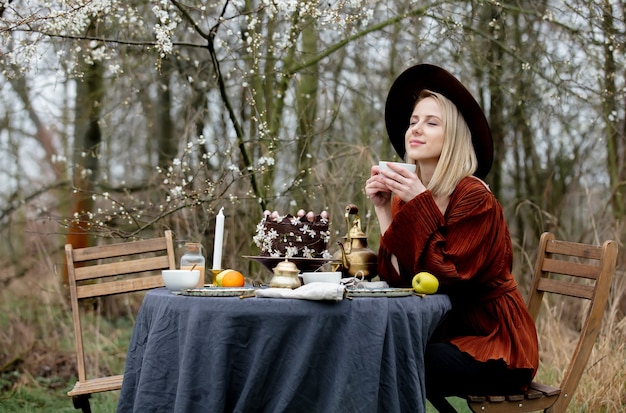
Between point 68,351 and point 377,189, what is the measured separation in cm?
447

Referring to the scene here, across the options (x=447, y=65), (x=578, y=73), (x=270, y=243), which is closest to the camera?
(x=270, y=243)

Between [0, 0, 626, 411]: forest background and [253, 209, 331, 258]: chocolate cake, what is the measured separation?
1741mm

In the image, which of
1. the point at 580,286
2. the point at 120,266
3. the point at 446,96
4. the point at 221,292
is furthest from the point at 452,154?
the point at 120,266

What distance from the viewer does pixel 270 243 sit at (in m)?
3.11

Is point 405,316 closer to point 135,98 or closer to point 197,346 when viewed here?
point 197,346

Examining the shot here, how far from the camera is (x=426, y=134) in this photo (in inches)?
125

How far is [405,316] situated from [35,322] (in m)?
5.16

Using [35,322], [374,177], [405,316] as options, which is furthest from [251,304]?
[35,322]

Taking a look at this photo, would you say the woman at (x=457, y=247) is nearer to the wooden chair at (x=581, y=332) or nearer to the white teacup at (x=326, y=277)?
the wooden chair at (x=581, y=332)

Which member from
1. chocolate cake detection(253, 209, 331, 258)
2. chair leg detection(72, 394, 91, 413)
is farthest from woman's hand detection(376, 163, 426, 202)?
chair leg detection(72, 394, 91, 413)

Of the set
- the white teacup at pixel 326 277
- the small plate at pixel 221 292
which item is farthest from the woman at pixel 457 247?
the small plate at pixel 221 292

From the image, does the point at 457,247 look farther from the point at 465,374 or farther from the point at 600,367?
the point at 600,367

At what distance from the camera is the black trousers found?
2912 millimetres

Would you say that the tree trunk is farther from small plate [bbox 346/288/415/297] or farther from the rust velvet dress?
small plate [bbox 346/288/415/297]
